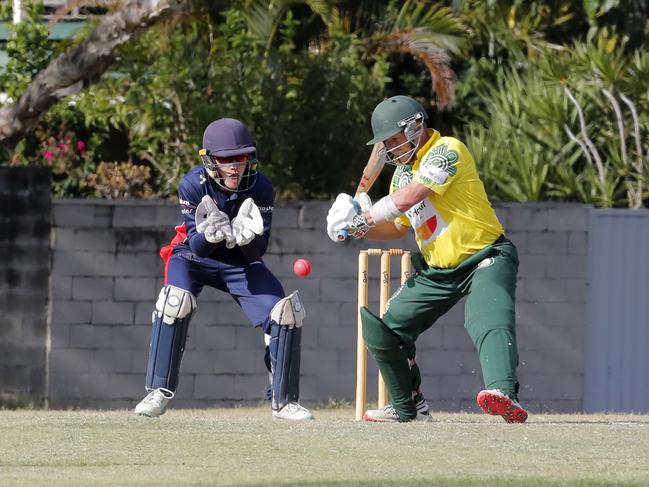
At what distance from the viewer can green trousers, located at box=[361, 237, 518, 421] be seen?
7.79m

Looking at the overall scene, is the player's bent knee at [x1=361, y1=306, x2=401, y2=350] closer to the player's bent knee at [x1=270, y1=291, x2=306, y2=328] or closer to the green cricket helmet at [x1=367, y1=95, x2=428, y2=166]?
the player's bent knee at [x1=270, y1=291, x2=306, y2=328]

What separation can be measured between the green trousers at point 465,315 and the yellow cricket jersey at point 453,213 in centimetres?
7

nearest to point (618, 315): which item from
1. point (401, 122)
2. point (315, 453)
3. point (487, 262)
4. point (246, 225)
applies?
point (487, 262)

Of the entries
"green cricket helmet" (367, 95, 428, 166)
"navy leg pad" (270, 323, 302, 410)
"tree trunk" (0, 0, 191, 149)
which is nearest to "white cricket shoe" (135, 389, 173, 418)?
"navy leg pad" (270, 323, 302, 410)

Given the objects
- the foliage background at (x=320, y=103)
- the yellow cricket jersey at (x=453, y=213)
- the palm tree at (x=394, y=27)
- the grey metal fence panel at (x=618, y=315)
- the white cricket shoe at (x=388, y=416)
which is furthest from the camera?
the palm tree at (x=394, y=27)

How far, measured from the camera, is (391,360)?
837 cm

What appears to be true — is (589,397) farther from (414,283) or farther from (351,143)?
(414,283)

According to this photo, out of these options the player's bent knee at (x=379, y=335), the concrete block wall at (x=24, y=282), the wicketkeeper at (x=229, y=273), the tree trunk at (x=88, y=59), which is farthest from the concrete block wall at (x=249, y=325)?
the player's bent knee at (x=379, y=335)

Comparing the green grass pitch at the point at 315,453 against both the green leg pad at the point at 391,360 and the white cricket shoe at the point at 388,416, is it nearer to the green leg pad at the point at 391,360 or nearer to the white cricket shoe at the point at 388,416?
the green leg pad at the point at 391,360

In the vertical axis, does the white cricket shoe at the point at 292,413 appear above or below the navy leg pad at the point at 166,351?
below

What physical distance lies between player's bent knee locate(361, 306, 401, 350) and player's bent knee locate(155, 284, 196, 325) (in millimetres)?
994

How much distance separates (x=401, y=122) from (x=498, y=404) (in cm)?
163

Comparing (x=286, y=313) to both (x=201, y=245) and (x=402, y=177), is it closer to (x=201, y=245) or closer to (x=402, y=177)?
(x=201, y=245)

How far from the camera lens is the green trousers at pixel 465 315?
7785 millimetres
